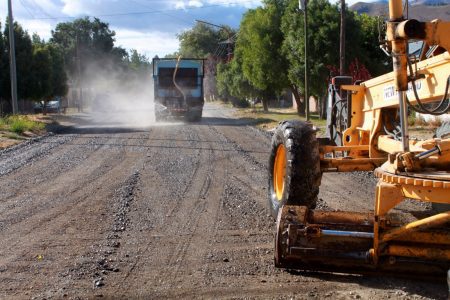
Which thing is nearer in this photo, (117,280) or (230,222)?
(117,280)

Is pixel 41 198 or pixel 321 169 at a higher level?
pixel 321 169

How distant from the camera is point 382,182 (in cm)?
489

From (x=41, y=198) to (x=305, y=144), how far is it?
5054mm

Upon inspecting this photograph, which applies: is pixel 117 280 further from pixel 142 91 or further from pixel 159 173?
pixel 142 91

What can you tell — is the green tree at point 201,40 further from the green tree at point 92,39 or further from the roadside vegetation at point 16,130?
the roadside vegetation at point 16,130

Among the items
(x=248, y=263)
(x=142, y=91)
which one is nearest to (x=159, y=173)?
(x=248, y=263)

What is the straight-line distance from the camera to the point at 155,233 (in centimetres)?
735

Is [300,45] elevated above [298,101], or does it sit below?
above

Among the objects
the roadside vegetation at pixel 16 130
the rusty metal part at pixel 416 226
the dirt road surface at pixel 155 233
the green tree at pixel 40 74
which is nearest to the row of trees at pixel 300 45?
the roadside vegetation at pixel 16 130

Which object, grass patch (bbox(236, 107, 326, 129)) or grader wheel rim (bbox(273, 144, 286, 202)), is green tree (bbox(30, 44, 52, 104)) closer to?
grass patch (bbox(236, 107, 326, 129))

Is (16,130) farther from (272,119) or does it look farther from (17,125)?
(272,119)

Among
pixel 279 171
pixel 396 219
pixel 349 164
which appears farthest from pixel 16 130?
pixel 396 219

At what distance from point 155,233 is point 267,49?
29969mm

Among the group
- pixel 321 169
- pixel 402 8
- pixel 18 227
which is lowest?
pixel 18 227
